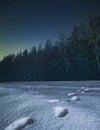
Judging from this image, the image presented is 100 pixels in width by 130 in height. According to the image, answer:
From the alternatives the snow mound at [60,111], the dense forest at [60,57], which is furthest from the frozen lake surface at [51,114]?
the dense forest at [60,57]

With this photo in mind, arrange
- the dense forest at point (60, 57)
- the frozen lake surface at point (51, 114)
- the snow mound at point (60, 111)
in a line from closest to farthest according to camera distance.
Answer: the frozen lake surface at point (51, 114) < the snow mound at point (60, 111) < the dense forest at point (60, 57)

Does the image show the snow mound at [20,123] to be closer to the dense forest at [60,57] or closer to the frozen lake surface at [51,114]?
the frozen lake surface at [51,114]

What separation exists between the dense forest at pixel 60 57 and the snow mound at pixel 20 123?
0.95 metres

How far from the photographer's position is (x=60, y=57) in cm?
222

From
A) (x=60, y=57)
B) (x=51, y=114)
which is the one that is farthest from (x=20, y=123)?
(x=60, y=57)

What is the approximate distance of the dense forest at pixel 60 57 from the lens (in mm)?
2164

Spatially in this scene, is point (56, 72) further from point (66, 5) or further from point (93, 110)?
point (93, 110)

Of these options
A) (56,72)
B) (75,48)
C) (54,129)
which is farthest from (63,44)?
(54,129)

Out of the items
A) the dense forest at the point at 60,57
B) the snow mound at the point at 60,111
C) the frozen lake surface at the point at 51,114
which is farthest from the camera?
the dense forest at the point at 60,57

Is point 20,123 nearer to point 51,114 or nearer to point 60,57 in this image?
point 51,114

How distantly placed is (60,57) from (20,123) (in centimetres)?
116

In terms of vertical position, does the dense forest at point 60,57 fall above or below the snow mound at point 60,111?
above

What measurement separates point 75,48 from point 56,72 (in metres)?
0.45

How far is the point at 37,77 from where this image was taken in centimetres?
232
